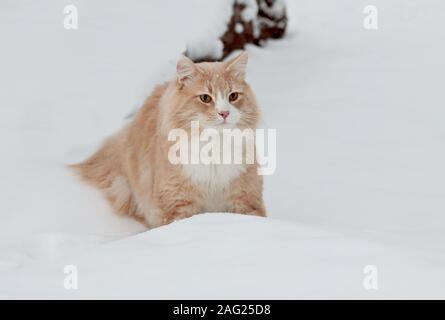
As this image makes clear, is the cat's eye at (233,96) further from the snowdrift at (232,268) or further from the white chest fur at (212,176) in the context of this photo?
the snowdrift at (232,268)

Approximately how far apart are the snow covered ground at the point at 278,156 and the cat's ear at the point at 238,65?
2.87 ft

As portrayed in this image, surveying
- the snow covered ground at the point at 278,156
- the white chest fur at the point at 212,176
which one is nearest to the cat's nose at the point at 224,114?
the white chest fur at the point at 212,176

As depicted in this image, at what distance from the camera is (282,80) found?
719 cm

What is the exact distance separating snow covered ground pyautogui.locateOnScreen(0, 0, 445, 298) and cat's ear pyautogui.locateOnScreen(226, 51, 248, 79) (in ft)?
2.87

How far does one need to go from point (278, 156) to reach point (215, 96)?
1.85 m

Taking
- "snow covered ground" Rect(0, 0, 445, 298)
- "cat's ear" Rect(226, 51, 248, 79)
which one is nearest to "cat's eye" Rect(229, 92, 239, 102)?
"cat's ear" Rect(226, 51, 248, 79)

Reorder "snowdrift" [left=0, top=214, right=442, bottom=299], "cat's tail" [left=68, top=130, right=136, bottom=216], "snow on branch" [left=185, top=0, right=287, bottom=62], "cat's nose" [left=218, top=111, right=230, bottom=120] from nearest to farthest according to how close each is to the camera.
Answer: "snowdrift" [left=0, top=214, right=442, bottom=299], "cat's nose" [left=218, top=111, right=230, bottom=120], "cat's tail" [left=68, top=130, right=136, bottom=216], "snow on branch" [left=185, top=0, right=287, bottom=62]

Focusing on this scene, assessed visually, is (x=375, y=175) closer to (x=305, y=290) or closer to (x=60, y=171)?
(x=60, y=171)

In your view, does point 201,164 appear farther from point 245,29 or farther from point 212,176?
point 245,29

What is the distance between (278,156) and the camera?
5.86m

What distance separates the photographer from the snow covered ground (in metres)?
2.97

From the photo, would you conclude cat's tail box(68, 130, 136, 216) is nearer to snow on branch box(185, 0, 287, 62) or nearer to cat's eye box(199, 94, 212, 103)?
cat's eye box(199, 94, 212, 103)

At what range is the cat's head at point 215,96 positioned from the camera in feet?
13.3

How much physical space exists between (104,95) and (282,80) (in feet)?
5.80
